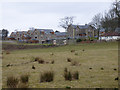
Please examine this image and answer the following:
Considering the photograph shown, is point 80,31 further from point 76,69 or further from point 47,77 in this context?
point 47,77

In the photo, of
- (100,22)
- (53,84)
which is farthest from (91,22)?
(53,84)

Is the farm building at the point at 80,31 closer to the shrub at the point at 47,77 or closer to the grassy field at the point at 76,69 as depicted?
the grassy field at the point at 76,69

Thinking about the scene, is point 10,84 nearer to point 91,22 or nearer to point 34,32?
point 91,22

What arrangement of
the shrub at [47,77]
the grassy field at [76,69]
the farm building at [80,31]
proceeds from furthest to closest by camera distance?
the farm building at [80,31] < the shrub at [47,77] < the grassy field at [76,69]

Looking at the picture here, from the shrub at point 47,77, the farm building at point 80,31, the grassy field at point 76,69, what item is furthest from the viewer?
the farm building at point 80,31

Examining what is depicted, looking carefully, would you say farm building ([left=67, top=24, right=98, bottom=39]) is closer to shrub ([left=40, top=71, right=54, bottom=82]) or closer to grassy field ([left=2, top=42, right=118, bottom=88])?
grassy field ([left=2, top=42, right=118, bottom=88])

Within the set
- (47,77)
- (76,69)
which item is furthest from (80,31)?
(47,77)

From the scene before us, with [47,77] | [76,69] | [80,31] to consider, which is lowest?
[76,69]

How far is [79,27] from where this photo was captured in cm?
8756

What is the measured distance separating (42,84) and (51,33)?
81.7 metres

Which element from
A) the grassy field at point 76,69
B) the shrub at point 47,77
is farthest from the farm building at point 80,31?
the shrub at point 47,77

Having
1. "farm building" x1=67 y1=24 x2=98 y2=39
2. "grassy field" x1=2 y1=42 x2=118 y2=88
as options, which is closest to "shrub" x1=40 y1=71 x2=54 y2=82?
"grassy field" x1=2 y1=42 x2=118 y2=88

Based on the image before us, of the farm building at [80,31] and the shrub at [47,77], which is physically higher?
the farm building at [80,31]

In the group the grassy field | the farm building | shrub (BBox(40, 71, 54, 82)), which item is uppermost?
the farm building
